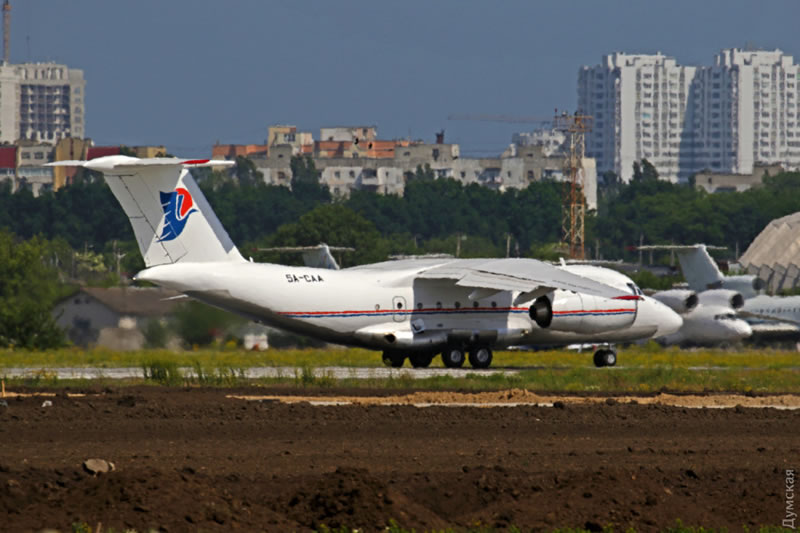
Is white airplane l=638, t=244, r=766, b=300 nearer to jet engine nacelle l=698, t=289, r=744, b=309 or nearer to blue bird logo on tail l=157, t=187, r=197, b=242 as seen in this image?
jet engine nacelle l=698, t=289, r=744, b=309

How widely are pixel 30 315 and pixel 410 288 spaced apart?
1318cm

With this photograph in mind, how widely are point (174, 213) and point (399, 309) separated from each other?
6.89m

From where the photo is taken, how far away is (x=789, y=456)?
1975 cm

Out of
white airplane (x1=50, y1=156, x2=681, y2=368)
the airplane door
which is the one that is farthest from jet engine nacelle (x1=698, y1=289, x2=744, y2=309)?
the airplane door

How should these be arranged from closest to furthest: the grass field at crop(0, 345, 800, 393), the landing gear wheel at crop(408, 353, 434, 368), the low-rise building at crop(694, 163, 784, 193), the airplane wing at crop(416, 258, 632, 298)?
the grass field at crop(0, 345, 800, 393) < the airplane wing at crop(416, 258, 632, 298) < the landing gear wheel at crop(408, 353, 434, 368) < the low-rise building at crop(694, 163, 784, 193)

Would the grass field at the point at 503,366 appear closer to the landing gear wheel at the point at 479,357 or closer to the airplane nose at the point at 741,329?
the airplane nose at the point at 741,329

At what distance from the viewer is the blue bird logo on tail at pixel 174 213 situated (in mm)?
34625

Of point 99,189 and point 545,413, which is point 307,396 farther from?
point 99,189

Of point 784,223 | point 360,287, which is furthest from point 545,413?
point 784,223

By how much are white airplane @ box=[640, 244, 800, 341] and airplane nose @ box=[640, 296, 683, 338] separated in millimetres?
9847

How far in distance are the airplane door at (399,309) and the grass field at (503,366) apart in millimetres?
1366

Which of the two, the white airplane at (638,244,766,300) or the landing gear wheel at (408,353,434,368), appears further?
the white airplane at (638,244,766,300)

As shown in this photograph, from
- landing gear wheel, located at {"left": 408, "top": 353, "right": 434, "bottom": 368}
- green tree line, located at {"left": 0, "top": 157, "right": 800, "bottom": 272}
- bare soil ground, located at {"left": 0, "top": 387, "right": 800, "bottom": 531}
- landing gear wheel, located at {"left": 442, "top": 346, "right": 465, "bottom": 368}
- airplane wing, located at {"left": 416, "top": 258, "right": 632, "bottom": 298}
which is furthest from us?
green tree line, located at {"left": 0, "top": 157, "right": 800, "bottom": 272}

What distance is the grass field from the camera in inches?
1281
